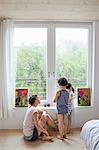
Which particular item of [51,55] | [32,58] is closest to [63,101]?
[51,55]

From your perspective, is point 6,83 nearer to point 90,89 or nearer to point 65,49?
point 65,49

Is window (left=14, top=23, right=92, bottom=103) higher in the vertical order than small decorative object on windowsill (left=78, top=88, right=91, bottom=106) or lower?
higher

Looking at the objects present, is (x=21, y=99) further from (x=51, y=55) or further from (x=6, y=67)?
(x=51, y=55)

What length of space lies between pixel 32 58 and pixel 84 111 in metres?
1.48

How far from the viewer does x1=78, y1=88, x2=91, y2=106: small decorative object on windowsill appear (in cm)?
507

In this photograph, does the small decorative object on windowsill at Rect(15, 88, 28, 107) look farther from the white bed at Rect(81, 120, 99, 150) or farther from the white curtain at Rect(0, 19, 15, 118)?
the white bed at Rect(81, 120, 99, 150)

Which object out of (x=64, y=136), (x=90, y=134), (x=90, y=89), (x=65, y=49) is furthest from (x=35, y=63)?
(x=90, y=134)

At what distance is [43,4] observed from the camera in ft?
13.2

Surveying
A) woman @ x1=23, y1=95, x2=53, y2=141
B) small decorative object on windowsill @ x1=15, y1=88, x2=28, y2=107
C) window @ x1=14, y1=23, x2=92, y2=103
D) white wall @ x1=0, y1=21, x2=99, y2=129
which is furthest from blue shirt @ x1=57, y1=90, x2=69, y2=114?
small decorative object on windowsill @ x1=15, y1=88, x2=28, y2=107

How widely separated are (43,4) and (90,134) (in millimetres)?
2183

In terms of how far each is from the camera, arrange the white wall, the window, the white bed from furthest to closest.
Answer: the window < the white wall < the white bed

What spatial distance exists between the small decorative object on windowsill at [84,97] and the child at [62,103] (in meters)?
0.73

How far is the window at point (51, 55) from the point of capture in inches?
197

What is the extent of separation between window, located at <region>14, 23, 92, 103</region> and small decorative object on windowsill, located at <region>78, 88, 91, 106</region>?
130mm
